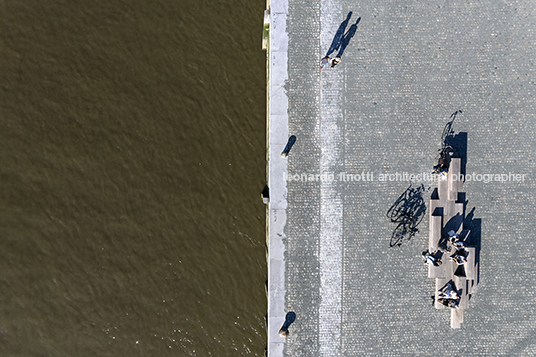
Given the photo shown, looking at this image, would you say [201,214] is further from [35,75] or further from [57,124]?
[35,75]

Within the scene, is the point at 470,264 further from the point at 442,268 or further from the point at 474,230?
the point at 474,230

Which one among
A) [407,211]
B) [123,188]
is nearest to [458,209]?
[407,211]

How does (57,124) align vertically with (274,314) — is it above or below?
above

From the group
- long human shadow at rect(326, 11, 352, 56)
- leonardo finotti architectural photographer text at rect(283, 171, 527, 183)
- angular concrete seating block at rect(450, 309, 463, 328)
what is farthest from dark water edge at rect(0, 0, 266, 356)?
angular concrete seating block at rect(450, 309, 463, 328)

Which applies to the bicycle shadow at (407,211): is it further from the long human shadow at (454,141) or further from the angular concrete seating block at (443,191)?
the long human shadow at (454,141)

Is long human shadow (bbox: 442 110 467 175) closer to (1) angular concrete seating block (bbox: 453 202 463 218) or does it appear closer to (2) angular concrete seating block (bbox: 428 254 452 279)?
(1) angular concrete seating block (bbox: 453 202 463 218)

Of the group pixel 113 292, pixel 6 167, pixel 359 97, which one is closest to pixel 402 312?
pixel 359 97
